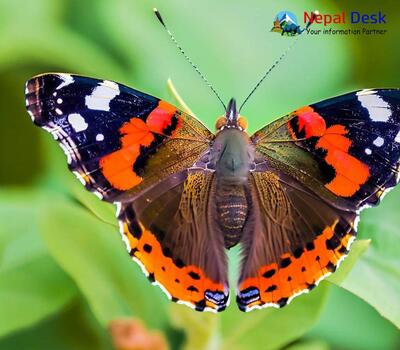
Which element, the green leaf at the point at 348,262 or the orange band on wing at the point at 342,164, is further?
A: the orange band on wing at the point at 342,164

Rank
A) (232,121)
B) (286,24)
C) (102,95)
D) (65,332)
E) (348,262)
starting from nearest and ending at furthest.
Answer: (348,262) → (102,95) → (232,121) → (65,332) → (286,24)

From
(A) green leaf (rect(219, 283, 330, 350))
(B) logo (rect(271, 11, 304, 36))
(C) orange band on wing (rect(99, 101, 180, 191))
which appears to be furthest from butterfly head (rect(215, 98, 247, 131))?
(B) logo (rect(271, 11, 304, 36))

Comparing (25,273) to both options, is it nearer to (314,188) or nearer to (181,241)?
(181,241)

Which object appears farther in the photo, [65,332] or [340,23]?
[340,23]

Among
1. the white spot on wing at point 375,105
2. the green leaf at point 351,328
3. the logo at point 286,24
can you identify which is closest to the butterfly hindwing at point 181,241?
the white spot on wing at point 375,105

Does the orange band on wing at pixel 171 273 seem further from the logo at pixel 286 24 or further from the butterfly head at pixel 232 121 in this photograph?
the logo at pixel 286 24

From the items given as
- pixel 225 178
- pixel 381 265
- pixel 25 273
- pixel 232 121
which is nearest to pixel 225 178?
pixel 225 178

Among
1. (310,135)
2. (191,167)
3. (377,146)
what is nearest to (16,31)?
(191,167)
